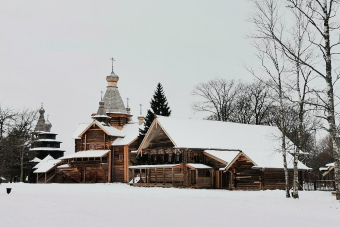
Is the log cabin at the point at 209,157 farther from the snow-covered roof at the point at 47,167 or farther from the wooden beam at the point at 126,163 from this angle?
the snow-covered roof at the point at 47,167

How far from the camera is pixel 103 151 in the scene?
59188 mm

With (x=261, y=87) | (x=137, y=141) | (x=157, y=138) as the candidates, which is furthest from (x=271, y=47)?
(x=261, y=87)

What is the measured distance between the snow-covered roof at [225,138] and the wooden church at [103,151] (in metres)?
12.0

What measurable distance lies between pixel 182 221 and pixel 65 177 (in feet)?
166

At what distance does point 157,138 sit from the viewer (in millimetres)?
48188

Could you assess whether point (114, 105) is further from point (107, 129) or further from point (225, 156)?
point (225, 156)

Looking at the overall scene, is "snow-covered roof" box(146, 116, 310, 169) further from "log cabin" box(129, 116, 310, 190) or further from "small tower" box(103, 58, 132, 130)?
"small tower" box(103, 58, 132, 130)

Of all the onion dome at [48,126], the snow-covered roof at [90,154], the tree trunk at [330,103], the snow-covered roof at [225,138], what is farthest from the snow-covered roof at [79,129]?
the tree trunk at [330,103]

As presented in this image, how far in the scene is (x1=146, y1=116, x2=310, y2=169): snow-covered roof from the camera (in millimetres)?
43666

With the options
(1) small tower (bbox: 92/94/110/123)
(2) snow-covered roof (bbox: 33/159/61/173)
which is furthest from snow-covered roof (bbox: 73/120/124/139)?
(2) snow-covered roof (bbox: 33/159/61/173)

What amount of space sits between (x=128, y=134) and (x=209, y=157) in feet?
63.9

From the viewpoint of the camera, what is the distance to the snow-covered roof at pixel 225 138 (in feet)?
143

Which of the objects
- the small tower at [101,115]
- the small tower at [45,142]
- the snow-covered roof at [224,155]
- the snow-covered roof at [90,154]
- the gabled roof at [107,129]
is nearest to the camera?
the snow-covered roof at [224,155]

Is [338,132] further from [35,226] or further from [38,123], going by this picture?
[38,123]
